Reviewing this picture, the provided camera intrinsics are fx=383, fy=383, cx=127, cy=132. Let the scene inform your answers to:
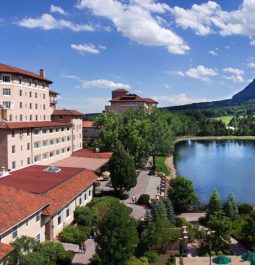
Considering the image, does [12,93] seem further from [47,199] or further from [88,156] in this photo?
[47,199]

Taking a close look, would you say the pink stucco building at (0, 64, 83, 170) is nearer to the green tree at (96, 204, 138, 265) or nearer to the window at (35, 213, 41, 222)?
the window at (35, 213, 41, 222)

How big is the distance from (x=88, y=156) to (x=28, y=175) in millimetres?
22179

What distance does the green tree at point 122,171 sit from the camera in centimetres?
4709

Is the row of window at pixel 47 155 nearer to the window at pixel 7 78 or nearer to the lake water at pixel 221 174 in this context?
the window at pixel 7 78

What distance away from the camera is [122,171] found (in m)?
47.1

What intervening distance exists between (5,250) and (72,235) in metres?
10.4

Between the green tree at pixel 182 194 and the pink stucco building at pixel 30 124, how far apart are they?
63.6 ft

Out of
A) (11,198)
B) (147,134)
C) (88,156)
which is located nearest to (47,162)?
(88,156)

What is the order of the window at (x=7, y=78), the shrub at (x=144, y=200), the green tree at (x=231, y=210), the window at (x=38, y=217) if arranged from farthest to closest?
the window at (x=7, y=78) < the shrub at (x=144, y=200) < the green tree at (x=231, y=210) < the window at (x=38, y=217)

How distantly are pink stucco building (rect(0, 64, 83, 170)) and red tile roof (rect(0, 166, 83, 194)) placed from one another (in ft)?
9.30

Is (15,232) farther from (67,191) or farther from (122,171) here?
(122,171)

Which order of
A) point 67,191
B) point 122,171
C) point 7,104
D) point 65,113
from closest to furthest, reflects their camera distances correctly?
point 67,191, point 122,171, point 7,104, point 65,113

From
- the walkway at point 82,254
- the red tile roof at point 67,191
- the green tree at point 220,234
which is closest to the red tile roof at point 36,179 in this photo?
the red tile roof at point 67,191

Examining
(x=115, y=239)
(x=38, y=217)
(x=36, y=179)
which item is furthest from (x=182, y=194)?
(x=115, y=239)
